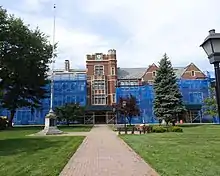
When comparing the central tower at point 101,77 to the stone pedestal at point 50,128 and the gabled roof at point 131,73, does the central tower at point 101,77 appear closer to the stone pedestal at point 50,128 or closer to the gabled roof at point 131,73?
the gabled roof at point 131,73

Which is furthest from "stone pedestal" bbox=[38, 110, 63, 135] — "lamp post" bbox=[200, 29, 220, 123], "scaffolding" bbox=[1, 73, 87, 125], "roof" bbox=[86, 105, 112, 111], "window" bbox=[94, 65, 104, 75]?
"window" bbox=[94, 65, 104, 75]

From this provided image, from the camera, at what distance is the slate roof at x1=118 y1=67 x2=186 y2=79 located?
7293 cm

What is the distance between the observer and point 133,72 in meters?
75.6

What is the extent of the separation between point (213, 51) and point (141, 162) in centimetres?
554

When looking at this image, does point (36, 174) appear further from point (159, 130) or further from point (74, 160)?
point (159, 130)

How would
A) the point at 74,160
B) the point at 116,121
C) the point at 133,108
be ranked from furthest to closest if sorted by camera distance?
the point at 116,121 → the point at 133,108 → the point at 74,160

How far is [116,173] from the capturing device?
8.16 m

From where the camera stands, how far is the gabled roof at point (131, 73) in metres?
72.8

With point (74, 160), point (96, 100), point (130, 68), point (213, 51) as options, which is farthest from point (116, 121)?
point (213, 51)

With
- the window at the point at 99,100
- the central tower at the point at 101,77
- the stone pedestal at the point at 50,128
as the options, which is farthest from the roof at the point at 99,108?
the stone pedestal at the point at 50,128

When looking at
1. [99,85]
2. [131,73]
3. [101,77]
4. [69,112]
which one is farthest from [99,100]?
[69,112]

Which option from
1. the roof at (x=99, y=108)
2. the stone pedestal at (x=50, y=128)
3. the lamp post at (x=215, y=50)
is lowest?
the stone pedestal at (x=50, y=128)

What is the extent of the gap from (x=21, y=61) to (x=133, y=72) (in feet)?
135

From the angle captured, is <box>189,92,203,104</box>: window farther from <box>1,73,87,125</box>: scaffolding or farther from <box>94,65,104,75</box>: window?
<box>1,73,87,125</box>: scaffolding
